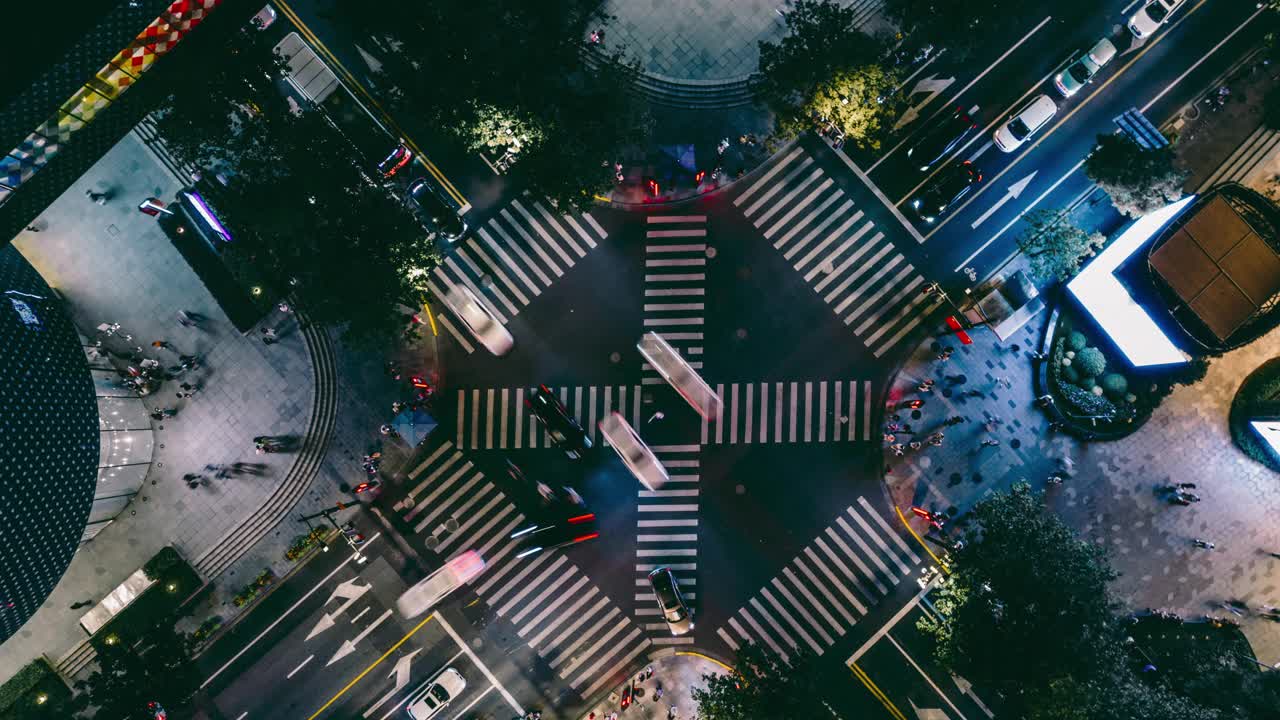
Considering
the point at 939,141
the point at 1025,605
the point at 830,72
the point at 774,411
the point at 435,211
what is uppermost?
the point at 435,211

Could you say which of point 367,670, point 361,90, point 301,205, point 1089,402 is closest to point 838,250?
point 1089,402

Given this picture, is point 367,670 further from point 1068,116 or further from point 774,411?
point 1068,116

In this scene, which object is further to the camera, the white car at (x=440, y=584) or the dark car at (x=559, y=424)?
the white car at (x=440, y=584)

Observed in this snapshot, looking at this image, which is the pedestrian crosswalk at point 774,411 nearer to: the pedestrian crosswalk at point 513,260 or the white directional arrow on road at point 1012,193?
the white directional arrow on road at point 1012,193

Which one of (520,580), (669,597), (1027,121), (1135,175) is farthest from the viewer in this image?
(520,580)

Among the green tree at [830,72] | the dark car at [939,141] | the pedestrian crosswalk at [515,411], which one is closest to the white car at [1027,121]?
the dark car at [939,141]

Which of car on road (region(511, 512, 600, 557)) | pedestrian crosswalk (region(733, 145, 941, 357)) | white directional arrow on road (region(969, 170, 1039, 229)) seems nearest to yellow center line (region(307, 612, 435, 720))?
car on road (region(511, 512, 600, 557))

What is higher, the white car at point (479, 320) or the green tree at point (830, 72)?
the white car at point (479, 320)
